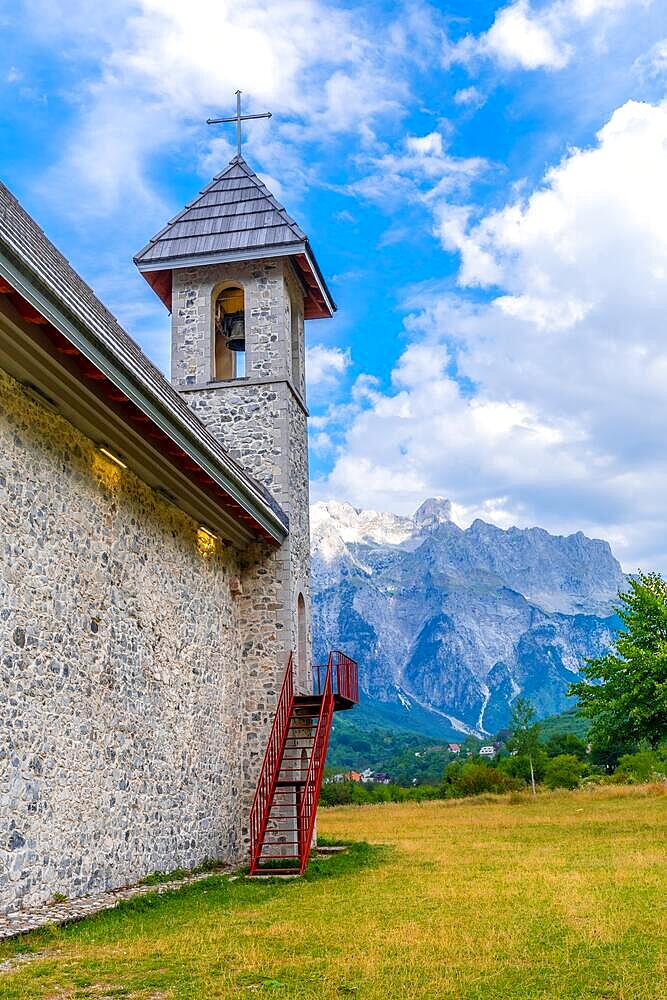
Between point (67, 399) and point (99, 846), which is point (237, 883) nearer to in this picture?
point (99, 846)

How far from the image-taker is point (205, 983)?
586 centimetres

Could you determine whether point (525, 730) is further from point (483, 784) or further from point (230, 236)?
point (230, 236)

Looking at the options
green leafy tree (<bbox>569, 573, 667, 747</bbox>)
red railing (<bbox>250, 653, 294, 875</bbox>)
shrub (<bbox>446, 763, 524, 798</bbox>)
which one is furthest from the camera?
shrub (<bbox>446, 763, 524, 798</bbox>)

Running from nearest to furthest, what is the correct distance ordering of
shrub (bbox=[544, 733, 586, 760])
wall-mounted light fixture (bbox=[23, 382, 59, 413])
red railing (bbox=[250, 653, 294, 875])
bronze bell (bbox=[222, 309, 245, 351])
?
wall-mounted light fixture (bbox=[23, 382, 59, 413]) → red railing (bbox=[250, 653, 294, 875]) → bronze bell (bbox=[222, 309, 245, 351]) → shrub (bbox=[544, 733, 586, 760])

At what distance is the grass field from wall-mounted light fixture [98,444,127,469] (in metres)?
4.57

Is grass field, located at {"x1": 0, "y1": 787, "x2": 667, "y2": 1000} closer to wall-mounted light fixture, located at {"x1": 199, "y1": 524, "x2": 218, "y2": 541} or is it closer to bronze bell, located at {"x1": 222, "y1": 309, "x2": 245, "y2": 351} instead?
wall-mounted light fixture, located at {"x1": 199, "y1": 524, "x2": 218, "y2": 541}

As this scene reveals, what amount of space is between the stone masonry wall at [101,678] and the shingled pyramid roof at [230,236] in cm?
617

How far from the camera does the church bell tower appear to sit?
16922mm

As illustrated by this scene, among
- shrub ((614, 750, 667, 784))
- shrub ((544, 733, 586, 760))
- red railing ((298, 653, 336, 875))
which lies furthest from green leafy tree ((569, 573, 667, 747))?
shrub ((544, 733, 586, 760))

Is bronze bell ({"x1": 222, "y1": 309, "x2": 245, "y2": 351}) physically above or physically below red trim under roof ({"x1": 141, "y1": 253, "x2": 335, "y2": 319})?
below

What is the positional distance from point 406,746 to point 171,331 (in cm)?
10344

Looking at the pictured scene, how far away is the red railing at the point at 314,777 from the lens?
12547 millimetres

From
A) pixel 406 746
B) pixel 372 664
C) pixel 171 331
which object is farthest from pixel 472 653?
pixel 171 331

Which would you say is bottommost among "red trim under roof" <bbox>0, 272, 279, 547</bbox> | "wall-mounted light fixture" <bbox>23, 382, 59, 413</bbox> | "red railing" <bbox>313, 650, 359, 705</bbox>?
"red railing" <bbox>313, 650, 359, 705</bbox>
